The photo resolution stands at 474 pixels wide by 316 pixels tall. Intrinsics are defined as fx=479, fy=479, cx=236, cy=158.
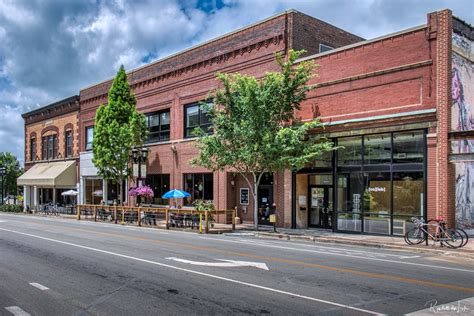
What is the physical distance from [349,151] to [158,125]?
15603mm

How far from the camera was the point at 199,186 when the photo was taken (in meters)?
28.9

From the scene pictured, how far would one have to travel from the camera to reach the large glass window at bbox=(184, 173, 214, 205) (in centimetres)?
2809

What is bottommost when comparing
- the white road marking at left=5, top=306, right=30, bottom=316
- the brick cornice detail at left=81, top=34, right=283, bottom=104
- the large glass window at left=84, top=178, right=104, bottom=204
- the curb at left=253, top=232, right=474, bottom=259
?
the curb at left=253, top=232, right=474, bottom=259

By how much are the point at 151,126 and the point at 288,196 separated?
538 inches

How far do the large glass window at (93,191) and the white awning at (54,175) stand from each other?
1.67m

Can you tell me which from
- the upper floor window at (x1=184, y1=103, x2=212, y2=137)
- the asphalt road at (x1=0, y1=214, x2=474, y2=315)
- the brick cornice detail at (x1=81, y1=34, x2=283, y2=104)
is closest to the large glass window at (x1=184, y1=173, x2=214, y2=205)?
the upper floor window at (x1=184, y1=103, x2=212, y2=137)

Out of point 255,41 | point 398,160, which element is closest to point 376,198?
point 398,160

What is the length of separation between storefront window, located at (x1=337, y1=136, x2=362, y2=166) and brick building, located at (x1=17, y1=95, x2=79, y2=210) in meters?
27.7

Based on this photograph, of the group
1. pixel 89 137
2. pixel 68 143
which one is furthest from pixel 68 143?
pixel 89 137

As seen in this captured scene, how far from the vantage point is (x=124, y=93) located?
31.6 metres

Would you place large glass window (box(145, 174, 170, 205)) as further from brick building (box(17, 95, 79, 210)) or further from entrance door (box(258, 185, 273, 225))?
brick building (box(17, 95, 79, 210))

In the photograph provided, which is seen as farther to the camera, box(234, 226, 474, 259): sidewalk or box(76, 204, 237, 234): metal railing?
box(76, 204, 237, 234): metal railing

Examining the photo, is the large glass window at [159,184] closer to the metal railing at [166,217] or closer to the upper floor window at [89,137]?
the metal railing at [166,217]

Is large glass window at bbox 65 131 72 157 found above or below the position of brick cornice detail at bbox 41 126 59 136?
below
